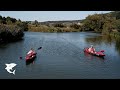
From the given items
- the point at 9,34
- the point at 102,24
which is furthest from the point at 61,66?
the point at 102,24

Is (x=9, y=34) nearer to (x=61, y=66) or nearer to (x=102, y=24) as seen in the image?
(x=61, y=66)

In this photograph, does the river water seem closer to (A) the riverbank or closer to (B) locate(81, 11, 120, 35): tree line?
(A) the riverbank

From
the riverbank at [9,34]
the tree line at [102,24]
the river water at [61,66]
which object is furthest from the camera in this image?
the tree line at [102,24]

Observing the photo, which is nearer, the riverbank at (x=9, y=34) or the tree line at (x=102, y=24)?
the riverbank at (x=9, y=34)

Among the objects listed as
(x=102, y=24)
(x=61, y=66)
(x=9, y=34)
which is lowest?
(x=61, y=66)

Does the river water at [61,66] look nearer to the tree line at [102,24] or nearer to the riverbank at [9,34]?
the riverbank at [9,34]

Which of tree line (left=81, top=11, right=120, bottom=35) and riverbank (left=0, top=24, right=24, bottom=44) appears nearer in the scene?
riverbank (left=0, top=24, right=24, bottom=44)

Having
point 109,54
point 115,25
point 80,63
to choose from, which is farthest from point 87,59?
point 115,25

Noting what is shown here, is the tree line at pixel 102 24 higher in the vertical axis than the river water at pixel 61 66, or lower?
higher

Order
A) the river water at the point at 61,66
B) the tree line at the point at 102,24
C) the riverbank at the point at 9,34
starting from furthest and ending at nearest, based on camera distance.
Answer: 1. the tree line at the point at 102,24
2. the riverbank at the point at 9,34
3. the river water at the point at 61,66

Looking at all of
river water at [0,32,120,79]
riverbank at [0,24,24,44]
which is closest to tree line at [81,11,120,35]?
riverbank at [0,24,24,44]

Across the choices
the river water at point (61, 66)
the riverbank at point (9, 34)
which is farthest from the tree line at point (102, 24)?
the river water at point (61, 66)
